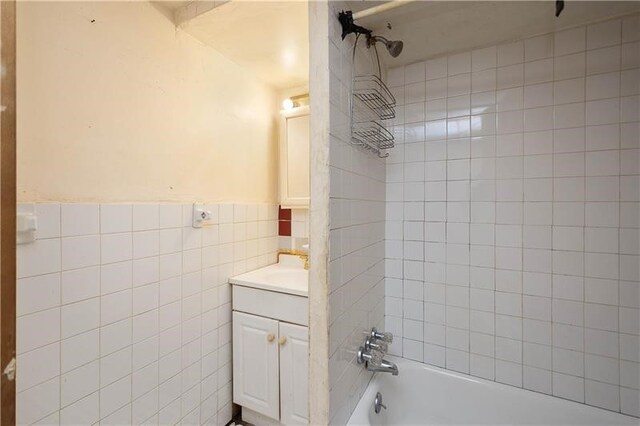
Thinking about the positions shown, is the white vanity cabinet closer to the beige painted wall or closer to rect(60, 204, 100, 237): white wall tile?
the beige painted wall

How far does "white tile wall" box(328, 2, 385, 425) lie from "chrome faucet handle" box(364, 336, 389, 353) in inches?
2.0

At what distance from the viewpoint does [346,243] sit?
1146 mm

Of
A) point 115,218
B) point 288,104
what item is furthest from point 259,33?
point 115,218

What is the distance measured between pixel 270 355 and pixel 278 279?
45 centimetres

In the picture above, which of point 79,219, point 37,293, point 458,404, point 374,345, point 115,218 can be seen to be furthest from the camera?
point 458,404

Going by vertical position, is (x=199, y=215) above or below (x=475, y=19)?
below

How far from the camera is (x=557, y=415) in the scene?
4.34ft

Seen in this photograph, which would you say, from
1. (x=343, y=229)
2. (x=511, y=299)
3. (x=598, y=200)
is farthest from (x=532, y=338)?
(x=343, y=229)

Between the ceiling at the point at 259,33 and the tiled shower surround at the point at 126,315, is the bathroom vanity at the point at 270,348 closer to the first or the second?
the tiled shower surround at the point at 126,315

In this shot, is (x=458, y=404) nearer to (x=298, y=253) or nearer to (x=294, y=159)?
(x=298, y=253)

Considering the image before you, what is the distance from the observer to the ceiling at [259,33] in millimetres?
1424

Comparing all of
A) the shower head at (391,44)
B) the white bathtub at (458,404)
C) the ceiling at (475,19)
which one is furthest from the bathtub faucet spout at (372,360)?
the ceiling at (475,19)

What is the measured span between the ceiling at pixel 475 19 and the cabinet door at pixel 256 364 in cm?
167

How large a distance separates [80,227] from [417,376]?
69.5 inches
